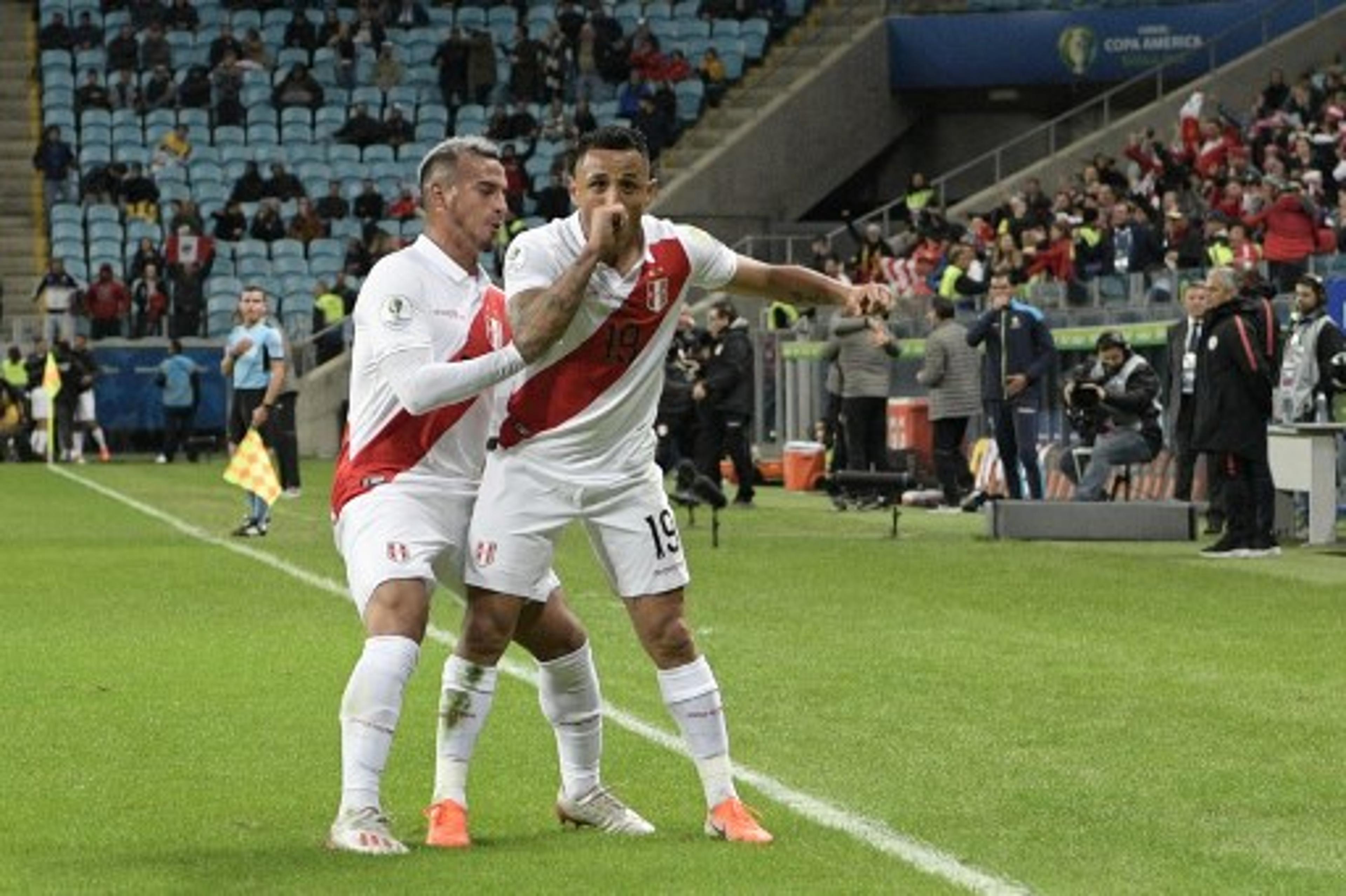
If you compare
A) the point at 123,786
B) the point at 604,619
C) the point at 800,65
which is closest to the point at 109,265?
the point at 800,65

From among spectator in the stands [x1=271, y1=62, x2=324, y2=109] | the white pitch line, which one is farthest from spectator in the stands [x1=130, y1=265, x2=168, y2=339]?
the white pitch line

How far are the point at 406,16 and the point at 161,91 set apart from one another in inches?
185

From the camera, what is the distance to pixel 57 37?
54156 mm

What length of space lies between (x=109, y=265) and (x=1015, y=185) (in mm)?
13703

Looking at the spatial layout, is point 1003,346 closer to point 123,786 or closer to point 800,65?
point 123,786

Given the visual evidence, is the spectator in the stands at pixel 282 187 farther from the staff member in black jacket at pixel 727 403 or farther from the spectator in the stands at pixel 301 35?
the staff member in black jacket at pixel 727 403

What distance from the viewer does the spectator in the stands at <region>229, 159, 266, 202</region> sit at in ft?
168

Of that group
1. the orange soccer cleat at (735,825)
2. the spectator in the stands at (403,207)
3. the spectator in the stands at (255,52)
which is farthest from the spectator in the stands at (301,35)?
the orange soccer cleat at (735,825)

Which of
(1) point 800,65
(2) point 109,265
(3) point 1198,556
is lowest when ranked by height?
(3) point 1198,556

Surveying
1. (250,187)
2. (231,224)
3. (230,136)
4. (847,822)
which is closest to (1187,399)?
(847,822)

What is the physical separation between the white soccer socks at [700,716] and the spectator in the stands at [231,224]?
41691 mm

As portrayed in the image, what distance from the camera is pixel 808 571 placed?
827 inches

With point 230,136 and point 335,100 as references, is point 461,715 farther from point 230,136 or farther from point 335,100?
point 335,100

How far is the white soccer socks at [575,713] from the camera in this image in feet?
30.8
